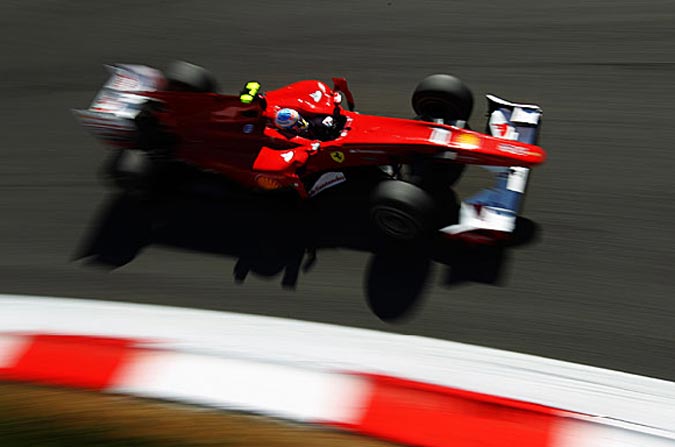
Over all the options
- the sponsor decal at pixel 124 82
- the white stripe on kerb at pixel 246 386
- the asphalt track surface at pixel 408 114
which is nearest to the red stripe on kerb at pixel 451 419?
the white stripe on kerb at pixel 246 386

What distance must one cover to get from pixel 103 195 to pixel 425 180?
2.39 meters

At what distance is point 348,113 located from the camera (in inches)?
194

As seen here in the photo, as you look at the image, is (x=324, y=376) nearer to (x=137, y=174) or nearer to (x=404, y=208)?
(x=404, y=208)

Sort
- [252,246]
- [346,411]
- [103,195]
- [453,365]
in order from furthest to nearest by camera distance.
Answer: [103,195]
[252,246]
[453,365]
[346,411]

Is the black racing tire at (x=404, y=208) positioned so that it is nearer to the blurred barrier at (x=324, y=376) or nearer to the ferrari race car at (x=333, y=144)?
the ferrari race car at (x=333, y=144)

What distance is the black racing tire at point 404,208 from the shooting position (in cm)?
439

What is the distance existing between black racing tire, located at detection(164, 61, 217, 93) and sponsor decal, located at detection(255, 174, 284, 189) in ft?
3.09

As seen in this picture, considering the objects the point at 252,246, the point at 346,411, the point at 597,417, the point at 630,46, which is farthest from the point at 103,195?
the point at 630,46

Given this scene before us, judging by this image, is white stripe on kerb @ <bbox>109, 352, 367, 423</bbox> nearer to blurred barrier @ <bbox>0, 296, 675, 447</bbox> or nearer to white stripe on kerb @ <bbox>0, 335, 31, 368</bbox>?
blurred barrier @ <bbox>0, 296, 675, 447</bbox>

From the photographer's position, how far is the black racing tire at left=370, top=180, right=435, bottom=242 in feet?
14.4

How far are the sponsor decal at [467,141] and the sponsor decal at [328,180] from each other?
2.56 feet

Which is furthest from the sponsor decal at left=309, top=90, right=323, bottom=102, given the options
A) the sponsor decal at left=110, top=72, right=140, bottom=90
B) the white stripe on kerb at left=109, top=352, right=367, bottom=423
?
the white stripe on kerb at left=109, top=352, right=367, bottom=423

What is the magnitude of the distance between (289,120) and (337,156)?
0.38m

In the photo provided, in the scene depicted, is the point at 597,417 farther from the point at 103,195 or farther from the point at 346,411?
the point at 103,195
